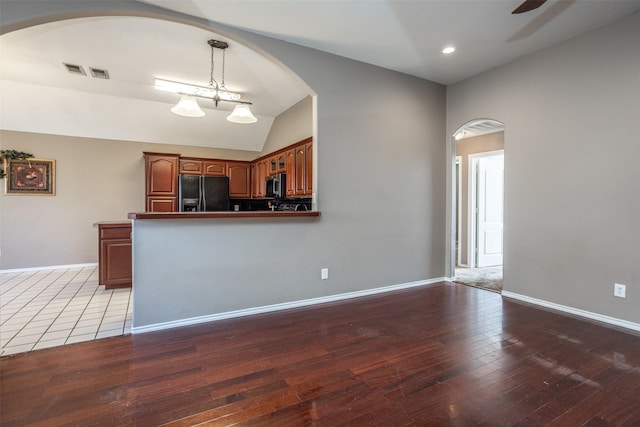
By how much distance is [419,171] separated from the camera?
4.19m

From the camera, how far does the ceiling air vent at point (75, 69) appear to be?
12.6 ft

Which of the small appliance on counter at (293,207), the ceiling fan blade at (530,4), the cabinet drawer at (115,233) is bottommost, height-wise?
the cabinet drawer at (115,233)

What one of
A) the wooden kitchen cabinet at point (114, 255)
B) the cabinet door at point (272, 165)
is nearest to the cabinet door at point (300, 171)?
the cabinet door at point (272, 165)

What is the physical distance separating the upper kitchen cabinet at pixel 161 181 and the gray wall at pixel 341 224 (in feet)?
11.2

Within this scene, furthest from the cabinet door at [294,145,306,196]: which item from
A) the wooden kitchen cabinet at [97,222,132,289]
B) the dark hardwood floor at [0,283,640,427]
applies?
the wooden kitchen cabinet at [97,222,132,289]

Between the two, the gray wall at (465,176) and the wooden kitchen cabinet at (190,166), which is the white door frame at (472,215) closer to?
the gray wall at (465,176)

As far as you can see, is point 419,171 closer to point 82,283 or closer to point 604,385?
point 604,385

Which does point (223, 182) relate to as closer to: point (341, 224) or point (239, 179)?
point (239, 179)

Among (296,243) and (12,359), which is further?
(296,243)

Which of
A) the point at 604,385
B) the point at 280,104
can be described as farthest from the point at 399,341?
the point at 280,104

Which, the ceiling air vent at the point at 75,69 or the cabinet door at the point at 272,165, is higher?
the ceiling air vent at the point at 75,69

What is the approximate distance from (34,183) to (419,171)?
6415 millimetres

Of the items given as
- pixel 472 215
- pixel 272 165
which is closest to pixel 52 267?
pixel 272 165

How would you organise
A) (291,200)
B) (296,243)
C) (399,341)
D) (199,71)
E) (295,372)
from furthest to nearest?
(291,200), (199,71), (296,243), (399,341), (295,372)
